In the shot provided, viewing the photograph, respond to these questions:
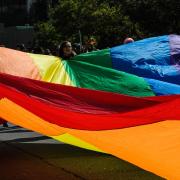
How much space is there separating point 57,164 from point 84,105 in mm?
1587

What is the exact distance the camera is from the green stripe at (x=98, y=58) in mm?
8039

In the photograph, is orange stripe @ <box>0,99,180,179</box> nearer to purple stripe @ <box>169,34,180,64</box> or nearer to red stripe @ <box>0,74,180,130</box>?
red stripe @ <box>0,74,180,130</box>

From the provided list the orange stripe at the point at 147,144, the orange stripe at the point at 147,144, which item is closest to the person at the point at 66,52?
the orange stripe at the point at 147,144

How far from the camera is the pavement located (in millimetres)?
6645

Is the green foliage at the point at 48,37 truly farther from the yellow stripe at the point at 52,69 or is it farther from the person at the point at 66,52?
the yellow stripe at the point at 52,69

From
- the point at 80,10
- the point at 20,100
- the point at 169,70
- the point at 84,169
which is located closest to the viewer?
the point at 20,100

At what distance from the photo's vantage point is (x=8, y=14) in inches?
3406

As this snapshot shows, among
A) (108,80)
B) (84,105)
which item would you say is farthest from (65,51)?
(84,105)

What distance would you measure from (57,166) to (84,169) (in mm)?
419

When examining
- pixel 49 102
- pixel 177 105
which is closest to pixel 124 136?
pixel 177 105

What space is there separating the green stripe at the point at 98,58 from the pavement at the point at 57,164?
1285 millimetres

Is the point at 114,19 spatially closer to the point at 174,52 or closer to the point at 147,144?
the point at 174,52

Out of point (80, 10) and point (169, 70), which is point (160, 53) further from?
point (80, 10)

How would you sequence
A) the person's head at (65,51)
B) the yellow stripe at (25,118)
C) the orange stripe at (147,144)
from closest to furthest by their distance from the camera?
1. the orange stripe at (147,144)
2. the yellow stripe at (25,118)
3. the person's head at (65,51)
